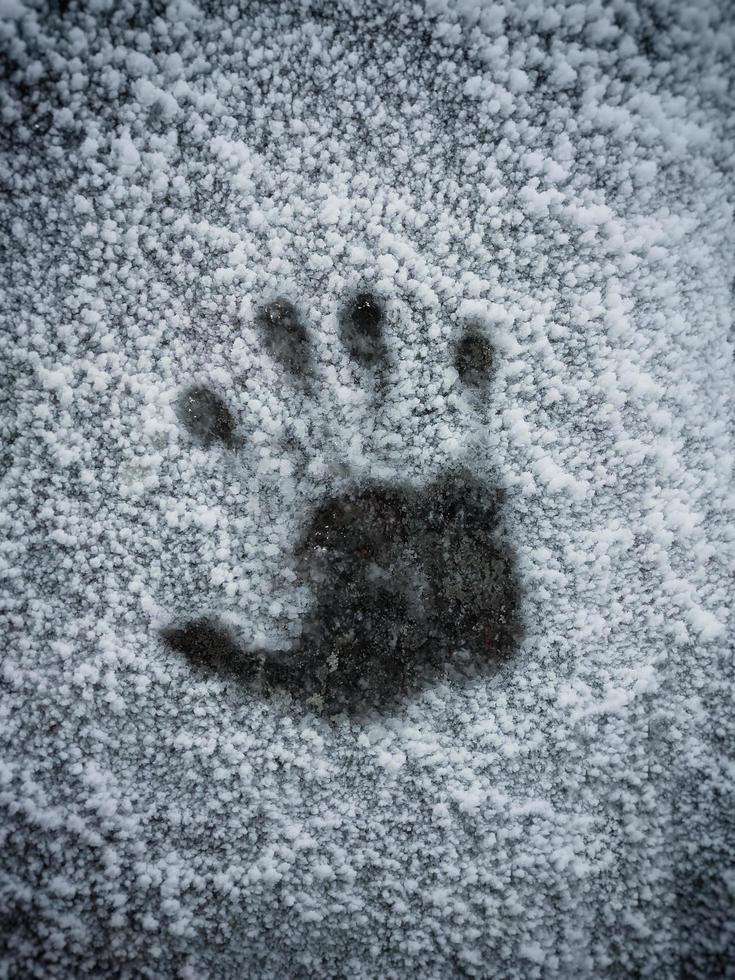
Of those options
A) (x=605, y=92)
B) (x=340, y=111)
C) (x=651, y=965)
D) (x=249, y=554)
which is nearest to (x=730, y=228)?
(x=605, y=92)

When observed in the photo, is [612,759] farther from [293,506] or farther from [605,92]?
[605,92]

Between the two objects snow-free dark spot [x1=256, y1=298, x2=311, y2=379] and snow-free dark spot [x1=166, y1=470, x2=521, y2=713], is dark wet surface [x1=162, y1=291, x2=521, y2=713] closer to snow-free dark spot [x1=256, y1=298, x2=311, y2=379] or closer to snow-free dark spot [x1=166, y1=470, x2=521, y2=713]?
snow-free dark spot [x1=166, y1=470, x2=521, y2=713]

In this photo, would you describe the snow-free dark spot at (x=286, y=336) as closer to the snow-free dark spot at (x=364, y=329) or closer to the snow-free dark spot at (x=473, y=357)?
the snow-free dark spot at (x=364, y=329)

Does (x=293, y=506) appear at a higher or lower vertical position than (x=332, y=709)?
higher

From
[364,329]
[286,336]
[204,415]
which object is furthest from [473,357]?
[204,415]

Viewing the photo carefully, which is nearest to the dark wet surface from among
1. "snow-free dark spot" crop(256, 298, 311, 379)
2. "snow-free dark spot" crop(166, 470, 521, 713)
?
"snow-free dark spot" crop(166, 470, 521, 713)

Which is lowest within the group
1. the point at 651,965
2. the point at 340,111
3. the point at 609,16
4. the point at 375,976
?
the point at 375,976

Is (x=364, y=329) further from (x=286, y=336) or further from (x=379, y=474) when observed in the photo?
(x=379, y=474)
